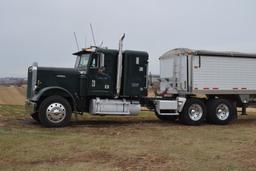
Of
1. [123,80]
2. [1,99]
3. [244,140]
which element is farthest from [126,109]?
[1,99]

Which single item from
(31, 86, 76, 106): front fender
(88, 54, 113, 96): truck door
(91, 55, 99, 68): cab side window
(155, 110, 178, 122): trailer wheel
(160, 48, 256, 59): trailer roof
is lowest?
(155, 110, 178, 122): trailer wheel

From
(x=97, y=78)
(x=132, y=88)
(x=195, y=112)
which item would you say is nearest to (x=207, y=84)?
(x=195, y=112)

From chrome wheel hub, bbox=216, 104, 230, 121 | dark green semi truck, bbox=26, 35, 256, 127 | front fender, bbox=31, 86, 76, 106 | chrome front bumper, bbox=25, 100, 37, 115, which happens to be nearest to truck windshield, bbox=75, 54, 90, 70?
dark green semi truck, bbox=26, 35, 256, 127

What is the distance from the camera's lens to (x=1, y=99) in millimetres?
44781

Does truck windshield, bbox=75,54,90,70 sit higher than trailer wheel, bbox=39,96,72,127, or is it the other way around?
truck windshield, bbox=75,54,90,70

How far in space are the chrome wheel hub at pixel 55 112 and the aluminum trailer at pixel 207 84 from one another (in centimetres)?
378

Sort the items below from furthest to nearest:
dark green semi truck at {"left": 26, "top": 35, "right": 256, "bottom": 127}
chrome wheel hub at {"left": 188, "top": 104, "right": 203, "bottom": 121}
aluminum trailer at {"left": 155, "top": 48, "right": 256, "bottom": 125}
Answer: chrome wheel hub at {"left": 188, "top": 104, "right": 203, "bottom": 121}
aluminum trailer at {"left": 155, "top": 48, "right": 256, "bottom": 125}
dark green semi truck at {"left": 26, "top": 35, "right": 256, "bottom": 127}

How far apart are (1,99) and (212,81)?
30668 mm

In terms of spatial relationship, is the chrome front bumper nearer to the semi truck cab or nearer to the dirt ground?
the semi truck cab

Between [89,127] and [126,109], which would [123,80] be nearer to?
[126,109]

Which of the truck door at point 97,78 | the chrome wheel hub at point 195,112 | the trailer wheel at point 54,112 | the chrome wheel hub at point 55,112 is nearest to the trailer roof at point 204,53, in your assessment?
the chrome wheel hub at point 195,112

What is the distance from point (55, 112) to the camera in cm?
1554

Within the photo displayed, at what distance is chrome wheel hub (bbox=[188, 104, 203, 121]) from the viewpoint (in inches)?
703

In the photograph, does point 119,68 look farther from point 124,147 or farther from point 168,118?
point 124,147
